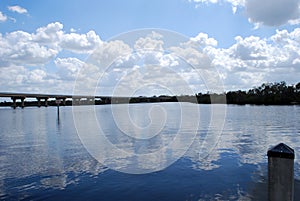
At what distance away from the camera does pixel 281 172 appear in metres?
3.80

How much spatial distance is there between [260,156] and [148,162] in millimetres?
5753

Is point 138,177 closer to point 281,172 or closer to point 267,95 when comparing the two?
point 281,172

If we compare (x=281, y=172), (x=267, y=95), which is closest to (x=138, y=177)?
(x=281, y=172)

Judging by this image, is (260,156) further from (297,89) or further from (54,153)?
(297,89)

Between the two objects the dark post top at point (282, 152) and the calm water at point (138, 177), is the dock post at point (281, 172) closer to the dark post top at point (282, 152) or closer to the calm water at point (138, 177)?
the dark post top at point (282, 152)

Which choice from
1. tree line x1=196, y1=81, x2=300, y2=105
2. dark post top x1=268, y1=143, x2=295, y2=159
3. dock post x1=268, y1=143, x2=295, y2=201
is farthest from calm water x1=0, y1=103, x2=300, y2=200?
tree line x1=196, y1=81, x2=300, y2=105

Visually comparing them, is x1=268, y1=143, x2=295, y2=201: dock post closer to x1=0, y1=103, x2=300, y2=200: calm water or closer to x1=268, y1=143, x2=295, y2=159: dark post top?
x1=268, y1=143, x2=295, y2=159: dark post top

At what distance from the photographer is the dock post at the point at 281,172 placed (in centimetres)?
376

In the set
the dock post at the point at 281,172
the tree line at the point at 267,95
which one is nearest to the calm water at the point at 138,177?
the dock post at the point at 281,172

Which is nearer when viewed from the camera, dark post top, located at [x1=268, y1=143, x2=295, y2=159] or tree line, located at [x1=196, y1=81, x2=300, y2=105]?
dark post top, located at [x1=268, y1=143, x2=295, y2=159]

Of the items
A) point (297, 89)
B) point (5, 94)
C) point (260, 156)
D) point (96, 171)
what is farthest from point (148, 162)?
point (297, 89)

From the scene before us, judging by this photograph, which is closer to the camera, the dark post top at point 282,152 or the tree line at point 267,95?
the dark post top at point 282,152

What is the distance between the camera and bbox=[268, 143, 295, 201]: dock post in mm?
3762

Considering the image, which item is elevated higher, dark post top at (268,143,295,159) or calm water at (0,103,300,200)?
dark post top at (268,143,295,159)
